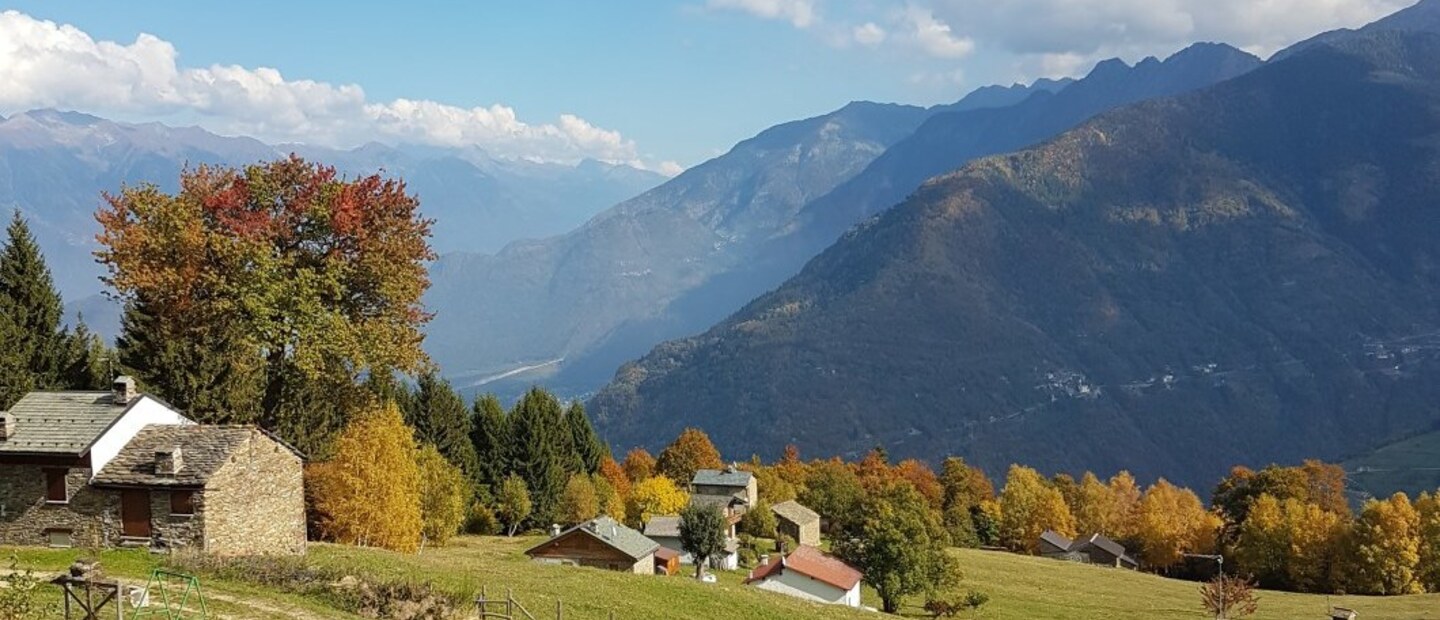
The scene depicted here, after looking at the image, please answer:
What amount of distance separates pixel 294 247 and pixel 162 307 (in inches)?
244

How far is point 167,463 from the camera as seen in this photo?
3262 cm

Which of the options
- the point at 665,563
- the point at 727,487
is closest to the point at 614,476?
the point at 727,487

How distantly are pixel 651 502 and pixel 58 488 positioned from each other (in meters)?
62.3

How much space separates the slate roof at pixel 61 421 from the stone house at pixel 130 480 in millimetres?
34

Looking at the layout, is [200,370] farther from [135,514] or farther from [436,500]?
[436,500]

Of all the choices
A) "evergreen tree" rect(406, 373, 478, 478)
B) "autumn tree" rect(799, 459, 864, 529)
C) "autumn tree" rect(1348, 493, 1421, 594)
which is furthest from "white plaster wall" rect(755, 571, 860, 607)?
"autumn tree" rect(1348, 493, 1421, 594)

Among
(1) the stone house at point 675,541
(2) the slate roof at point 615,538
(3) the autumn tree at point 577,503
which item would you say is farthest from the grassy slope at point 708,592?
(3) the autumn tree at point 577,503

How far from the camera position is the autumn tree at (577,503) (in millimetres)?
84312

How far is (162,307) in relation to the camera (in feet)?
148

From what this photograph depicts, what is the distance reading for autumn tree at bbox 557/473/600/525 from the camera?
84.3 metres

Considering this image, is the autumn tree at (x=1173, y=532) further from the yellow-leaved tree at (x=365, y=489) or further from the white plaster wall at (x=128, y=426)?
the white plaster wall at (x=128, y=426)

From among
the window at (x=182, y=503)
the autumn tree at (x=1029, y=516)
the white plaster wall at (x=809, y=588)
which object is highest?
the window at (x=182, y=503)

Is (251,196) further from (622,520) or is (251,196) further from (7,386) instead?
(622,520)

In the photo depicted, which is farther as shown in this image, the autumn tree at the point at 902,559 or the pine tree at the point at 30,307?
the autumn tree at the point at 902,559
